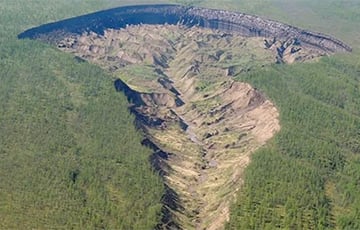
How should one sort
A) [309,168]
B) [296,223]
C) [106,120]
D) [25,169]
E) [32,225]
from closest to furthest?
1. [32,225]
2. [296,223]
3. [25,169]
4. [309,168]
5. [106,120]

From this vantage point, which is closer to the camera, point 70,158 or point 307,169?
point 70,158

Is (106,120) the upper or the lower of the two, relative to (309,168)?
A: lower

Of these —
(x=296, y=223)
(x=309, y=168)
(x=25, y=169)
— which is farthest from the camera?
(x=309, y=168)

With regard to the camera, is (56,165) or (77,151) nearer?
(56,165)

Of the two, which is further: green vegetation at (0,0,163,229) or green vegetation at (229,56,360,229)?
green vegetation at (229,56,360,229)

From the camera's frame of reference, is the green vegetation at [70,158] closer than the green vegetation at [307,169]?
Yes

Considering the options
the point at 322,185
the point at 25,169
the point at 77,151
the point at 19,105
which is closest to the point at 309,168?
the point at 322,185

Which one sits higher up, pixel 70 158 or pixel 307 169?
pixel 307 169

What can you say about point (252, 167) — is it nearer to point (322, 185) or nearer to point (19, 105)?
point (322, 185)
